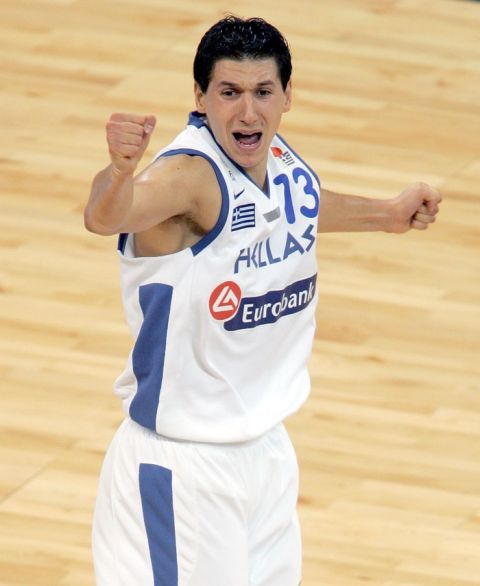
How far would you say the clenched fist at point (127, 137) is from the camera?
2.83 metres

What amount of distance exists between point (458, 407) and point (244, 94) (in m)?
2.31

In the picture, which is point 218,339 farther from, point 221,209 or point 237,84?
point 237,84

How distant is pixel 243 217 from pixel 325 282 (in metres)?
2.78

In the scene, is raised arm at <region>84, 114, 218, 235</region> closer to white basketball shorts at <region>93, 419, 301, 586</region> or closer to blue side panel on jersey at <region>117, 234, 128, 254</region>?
blue side panel on jersey at <region>117, 234, 128, 254</region>

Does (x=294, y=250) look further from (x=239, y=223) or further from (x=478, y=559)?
(x=478, y=559)

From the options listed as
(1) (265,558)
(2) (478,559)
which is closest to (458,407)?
(2) (478,559)

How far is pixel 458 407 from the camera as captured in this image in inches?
207

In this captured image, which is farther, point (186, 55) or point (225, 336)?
point (186, 55)

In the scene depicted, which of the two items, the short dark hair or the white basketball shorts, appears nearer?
the short dark hair

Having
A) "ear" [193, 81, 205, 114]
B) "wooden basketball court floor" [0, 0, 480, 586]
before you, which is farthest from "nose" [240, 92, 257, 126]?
"wooden basketball court floor" [0, 0, 480, 586]

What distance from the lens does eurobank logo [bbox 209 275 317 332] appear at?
10.5 ft

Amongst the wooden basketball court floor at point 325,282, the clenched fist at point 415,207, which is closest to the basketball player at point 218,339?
the clenched fist at point 415,207

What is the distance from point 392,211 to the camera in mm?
3707

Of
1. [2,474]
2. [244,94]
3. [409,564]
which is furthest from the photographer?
[2,474]
